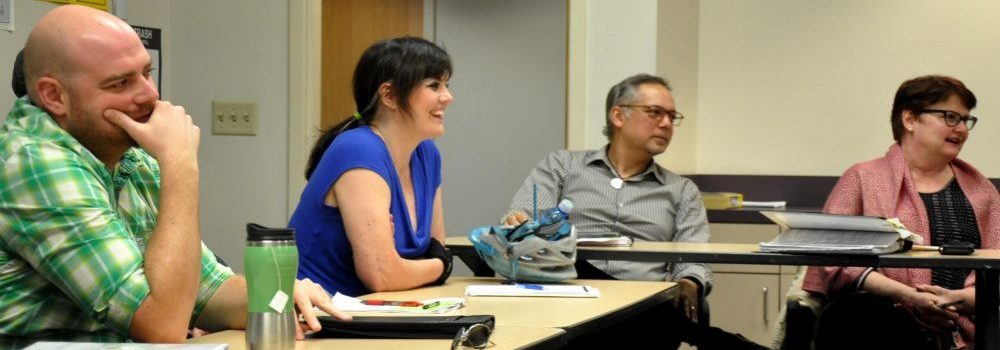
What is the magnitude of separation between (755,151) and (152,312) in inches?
155

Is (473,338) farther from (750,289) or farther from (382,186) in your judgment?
(750,289)

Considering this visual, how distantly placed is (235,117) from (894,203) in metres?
2.50

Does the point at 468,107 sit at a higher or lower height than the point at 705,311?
higher

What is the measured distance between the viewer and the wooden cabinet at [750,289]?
4867 millimetres

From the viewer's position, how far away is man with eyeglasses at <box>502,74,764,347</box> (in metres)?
4.06

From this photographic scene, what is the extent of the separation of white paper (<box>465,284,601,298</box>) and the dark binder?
72 cm

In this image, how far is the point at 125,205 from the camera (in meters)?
2.03

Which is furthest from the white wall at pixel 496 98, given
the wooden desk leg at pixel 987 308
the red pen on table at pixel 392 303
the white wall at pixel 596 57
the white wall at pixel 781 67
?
the red pen on table at pixel 392 303

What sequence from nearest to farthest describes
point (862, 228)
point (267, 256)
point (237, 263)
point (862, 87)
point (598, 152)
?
1. point (267, 256)
2. point (862, 228)
3. point (598, 152)
4. point (237, 263)
5. point (862, 87)

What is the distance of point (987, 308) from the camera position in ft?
10.6

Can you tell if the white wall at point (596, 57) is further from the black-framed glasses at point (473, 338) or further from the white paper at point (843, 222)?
the black-framed glasses at point (473, 338)

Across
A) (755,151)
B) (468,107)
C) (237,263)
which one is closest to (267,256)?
(237,263)

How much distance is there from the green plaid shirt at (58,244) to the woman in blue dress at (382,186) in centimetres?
96

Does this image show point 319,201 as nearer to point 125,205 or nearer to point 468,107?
point 125,205
